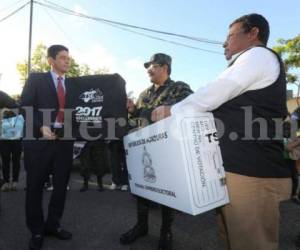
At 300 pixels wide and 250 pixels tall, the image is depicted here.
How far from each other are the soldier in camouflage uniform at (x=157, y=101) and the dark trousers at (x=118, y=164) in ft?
10.7

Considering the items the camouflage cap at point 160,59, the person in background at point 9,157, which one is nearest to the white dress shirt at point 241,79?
the camouflage cap at point 160,59

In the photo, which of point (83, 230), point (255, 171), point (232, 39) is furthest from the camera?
point (83, 230)

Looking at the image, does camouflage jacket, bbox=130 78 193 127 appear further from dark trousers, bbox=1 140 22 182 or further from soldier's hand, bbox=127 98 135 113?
dark trousers, bbox=1 140 22 182

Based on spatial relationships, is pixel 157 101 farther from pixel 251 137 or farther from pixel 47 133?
pixel 251 137

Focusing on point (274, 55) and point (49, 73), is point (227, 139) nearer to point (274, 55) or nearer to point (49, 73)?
point (274, 55)

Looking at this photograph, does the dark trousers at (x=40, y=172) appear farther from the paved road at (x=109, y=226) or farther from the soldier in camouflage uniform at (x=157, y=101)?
the soldier in camouflage uniform at (x=157, y=101)

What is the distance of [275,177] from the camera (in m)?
2.02

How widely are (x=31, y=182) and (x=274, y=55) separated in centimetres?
272

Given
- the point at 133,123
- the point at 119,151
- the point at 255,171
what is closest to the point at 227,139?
the point at 255,171

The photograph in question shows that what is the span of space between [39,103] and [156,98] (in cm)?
128

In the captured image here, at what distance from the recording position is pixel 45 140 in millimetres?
3568

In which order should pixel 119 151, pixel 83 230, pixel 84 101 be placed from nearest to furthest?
pixel 84 101 → pixel 83 230 → pixel 119 151

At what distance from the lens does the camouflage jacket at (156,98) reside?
3.35m

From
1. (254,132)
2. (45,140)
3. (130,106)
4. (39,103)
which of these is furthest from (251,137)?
(39,103)
